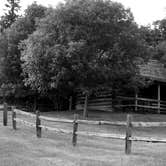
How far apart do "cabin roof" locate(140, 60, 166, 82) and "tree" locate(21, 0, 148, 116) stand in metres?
6.30

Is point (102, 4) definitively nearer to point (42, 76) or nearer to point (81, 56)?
point (81, 56)

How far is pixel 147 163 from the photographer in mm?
9148

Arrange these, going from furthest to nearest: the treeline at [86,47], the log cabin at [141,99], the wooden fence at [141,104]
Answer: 1. the log cabin at [141,99]
2. the wooden fence at [141,104]
3. the treeline at [86,47]

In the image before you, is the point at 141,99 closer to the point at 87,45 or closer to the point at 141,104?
the point at 141,104

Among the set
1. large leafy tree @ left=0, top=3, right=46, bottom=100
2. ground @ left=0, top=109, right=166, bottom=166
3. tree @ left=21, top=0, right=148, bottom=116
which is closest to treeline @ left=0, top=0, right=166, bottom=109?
tree @ left=21, top=0, right=148, bottom=116

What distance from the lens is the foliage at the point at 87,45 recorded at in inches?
794

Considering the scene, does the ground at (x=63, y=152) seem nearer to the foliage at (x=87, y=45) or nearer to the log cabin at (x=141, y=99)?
the foliage at (x=87, y=45)

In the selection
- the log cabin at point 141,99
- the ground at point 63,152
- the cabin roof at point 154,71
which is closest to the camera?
the ground at point 63,152

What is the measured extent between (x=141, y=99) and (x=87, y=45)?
8.72 metres

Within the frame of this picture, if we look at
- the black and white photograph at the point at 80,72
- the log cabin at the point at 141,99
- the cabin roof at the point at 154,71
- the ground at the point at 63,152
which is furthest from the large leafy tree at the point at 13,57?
the ground at the point at 63,152

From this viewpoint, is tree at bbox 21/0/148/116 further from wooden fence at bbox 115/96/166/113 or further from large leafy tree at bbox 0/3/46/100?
large leafy tree at bbox 0/3/46/100

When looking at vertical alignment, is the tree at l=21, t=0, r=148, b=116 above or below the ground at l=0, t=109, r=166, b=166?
above

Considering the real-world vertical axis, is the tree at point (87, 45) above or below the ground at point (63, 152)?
above

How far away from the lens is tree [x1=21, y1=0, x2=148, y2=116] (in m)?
20.2
